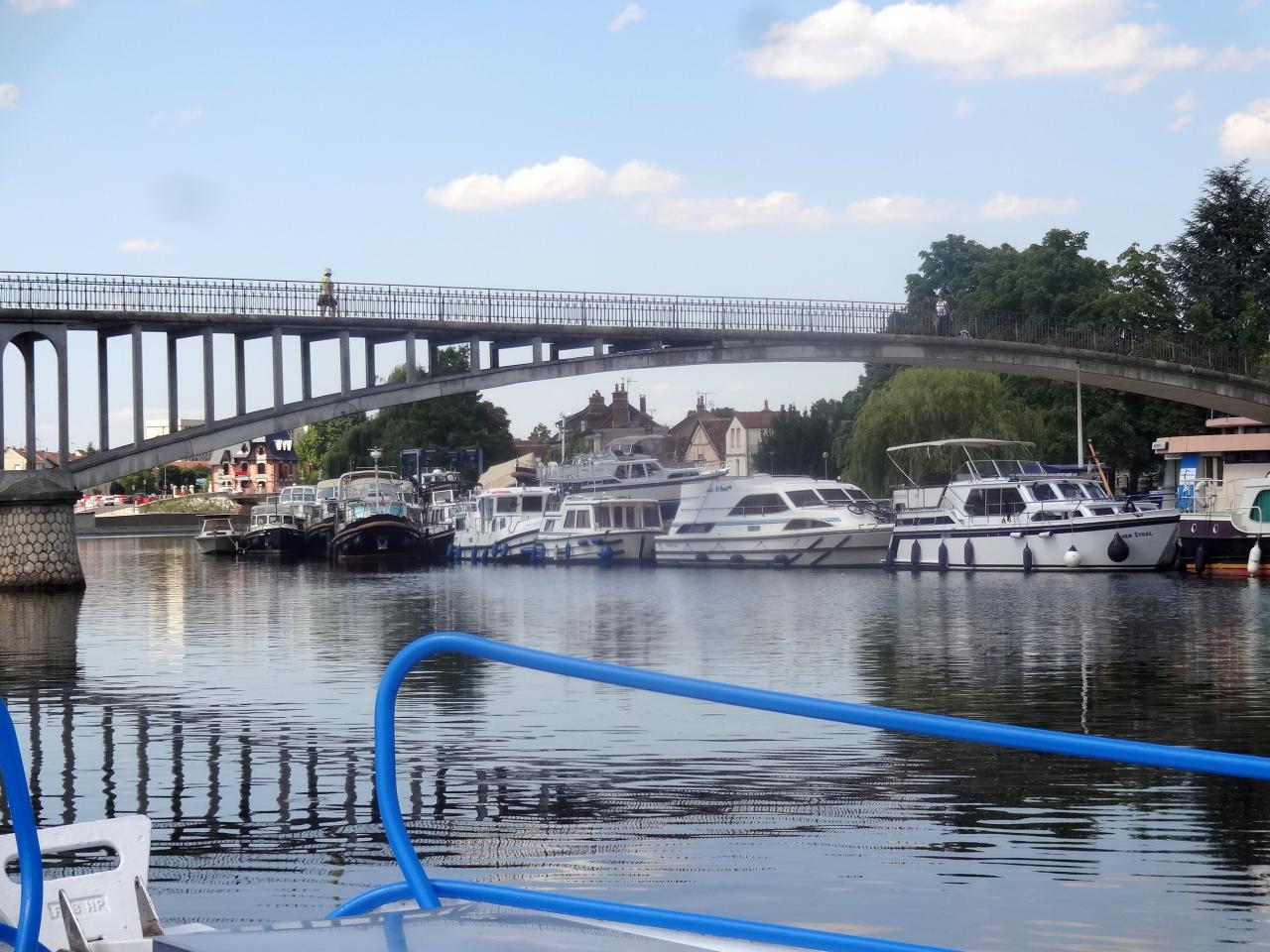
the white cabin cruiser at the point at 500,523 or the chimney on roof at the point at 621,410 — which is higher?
the chimney on roof at the point at 621,410

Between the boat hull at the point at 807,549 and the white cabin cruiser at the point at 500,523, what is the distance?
11.9 meters

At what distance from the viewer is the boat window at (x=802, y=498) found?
157ft

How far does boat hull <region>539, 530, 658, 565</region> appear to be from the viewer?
2154 inches

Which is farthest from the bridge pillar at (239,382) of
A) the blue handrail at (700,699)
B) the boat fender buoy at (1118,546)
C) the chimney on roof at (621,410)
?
the chimney on roof at (621,410)

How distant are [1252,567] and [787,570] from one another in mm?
13158

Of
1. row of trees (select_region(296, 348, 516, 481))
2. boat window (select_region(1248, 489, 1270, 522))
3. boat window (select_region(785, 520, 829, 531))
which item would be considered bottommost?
boat window (select_region(785, 520, 829, 531))

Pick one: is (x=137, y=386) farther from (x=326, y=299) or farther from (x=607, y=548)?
(x=607, y=548)

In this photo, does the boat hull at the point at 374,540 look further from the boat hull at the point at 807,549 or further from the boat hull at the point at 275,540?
the boat hull at the point at 807,549

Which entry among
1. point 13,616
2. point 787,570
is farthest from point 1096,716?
point 787,570

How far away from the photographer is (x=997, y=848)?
856 cm

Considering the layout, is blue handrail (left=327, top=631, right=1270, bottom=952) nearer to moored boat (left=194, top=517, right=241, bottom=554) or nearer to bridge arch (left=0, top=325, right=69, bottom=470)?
bridge arch (left=0, top=325, right=69, bottom=470)

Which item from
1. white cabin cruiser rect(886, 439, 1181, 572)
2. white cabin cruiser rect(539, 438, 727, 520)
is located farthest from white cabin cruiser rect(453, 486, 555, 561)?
white cabin cruiser rect(886, 439, 1181, 572)

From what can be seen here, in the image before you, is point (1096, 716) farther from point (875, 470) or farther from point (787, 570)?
point (875, 470)

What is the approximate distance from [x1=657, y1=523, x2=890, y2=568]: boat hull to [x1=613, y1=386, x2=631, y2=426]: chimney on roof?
104 metres
